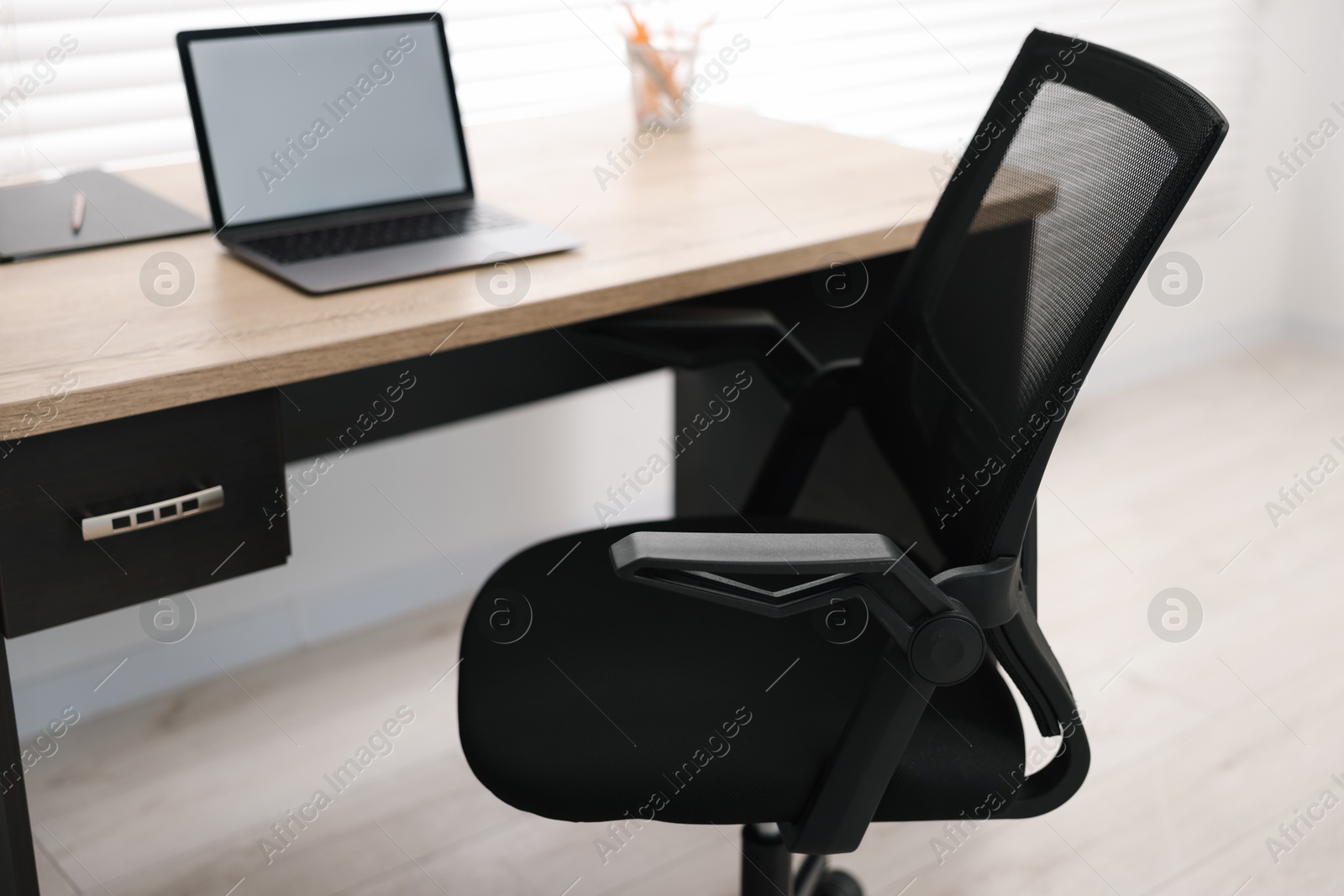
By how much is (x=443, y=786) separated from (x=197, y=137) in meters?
1.07

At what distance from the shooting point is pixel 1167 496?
114 inches

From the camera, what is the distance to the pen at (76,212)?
151cm

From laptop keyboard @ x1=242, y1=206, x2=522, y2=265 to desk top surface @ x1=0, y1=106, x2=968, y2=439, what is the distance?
44mm

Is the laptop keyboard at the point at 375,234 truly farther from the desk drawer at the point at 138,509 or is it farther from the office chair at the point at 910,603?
the office chair at the point at 910,603

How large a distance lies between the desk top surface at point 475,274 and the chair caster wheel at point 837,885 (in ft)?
2.63

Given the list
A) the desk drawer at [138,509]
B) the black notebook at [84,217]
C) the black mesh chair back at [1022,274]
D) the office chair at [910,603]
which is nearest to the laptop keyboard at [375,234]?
the black notebook at [84,217]

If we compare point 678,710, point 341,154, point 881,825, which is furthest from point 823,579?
point 881,825

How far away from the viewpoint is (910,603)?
989 millimetres

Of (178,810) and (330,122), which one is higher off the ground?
(330,122)

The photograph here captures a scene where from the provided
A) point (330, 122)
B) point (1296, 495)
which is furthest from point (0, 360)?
point (1296, 495)

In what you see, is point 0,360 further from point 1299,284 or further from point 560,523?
point 1299,284

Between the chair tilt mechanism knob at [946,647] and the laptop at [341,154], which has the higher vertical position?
the laptop at [341,154]

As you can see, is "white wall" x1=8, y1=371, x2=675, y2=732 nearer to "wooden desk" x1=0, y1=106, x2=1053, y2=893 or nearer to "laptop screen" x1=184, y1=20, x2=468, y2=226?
"laptop screen" x1=184, y1=20, x2=468, y2=226

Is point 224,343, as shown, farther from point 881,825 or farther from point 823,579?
point 881,825
